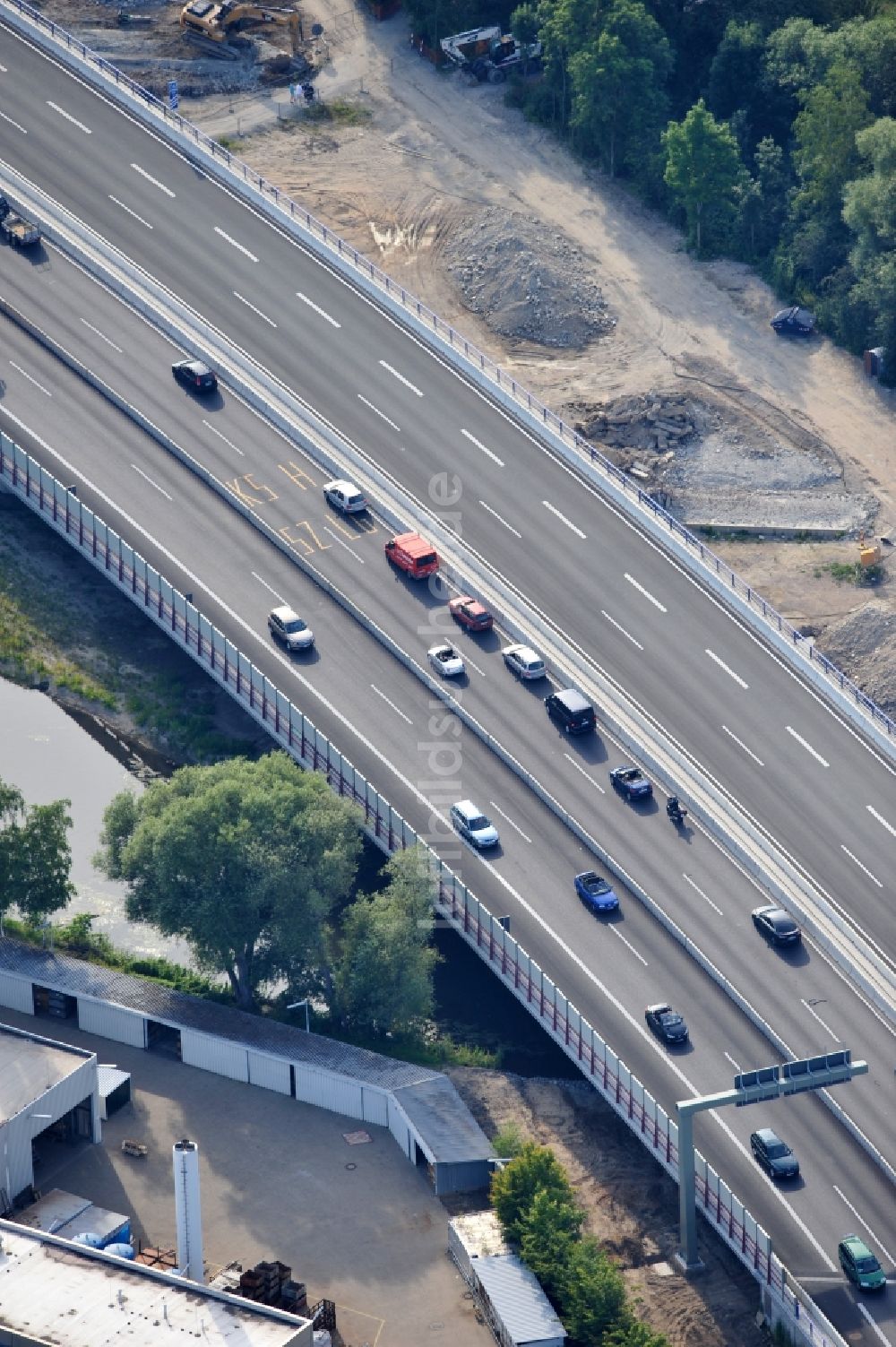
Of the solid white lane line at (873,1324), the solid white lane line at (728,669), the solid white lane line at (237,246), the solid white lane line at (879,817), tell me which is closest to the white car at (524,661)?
the solid white lane line at (728,669)

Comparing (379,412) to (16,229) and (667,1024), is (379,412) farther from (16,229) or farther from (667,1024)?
(667,1024)

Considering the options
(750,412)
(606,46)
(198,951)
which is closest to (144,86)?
(606,46)

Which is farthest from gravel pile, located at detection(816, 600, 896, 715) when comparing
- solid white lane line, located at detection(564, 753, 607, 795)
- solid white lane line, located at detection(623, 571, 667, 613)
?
solid white lane line, located at detection(564, 753, 607, 795)

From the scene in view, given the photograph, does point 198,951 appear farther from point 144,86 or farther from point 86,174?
point 144,86

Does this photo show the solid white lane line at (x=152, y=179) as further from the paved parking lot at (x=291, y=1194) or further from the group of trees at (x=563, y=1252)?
the group of trees at (x=563, y=1252)

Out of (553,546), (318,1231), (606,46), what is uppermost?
(606,46)

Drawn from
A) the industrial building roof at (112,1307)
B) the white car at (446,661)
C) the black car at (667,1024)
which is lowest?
the industrial building roof at (112,1307)
